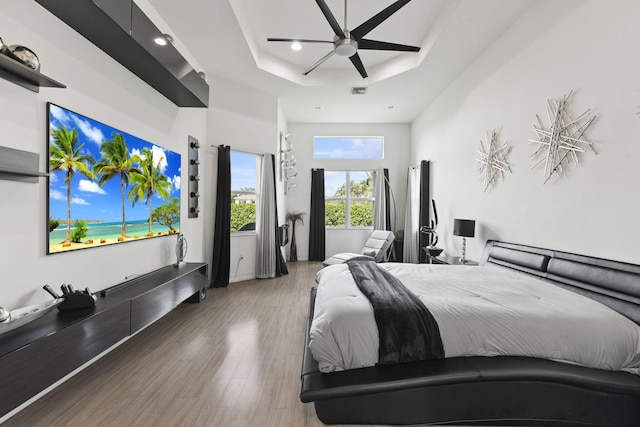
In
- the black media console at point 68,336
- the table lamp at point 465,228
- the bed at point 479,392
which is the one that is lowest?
the bed at point 479,392

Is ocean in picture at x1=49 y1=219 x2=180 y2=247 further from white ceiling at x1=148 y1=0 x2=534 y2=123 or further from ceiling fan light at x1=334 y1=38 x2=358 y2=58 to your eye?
ceiling fan light at x1=334 y1=38 x2=358 y2=58

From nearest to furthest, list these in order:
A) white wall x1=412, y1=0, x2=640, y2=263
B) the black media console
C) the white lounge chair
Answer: the black media console, white wall x1=412, y1=0, x2=640, y2=263, the white lounge chair

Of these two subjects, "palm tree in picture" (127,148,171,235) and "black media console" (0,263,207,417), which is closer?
"black media console" (0,263,207,417)

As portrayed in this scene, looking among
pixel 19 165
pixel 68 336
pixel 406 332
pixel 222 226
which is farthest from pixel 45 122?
pixel 222 226

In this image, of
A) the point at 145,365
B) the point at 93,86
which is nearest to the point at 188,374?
the point at 145,365

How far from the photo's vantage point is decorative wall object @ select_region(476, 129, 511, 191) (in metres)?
3.31

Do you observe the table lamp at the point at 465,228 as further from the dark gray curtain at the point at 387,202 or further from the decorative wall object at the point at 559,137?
the dark gray curtain at the point at 387,202

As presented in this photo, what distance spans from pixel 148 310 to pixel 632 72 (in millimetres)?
3754

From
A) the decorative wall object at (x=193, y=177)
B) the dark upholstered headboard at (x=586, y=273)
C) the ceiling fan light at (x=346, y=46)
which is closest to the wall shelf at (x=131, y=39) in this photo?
the decorative wall object at (x=193, y=177)

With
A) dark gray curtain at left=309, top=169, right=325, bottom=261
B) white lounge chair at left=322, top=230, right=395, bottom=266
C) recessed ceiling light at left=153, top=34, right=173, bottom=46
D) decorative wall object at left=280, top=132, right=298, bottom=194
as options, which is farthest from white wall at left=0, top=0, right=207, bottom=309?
dark gray curtain at left=309, top=169, right=325, bottom=261

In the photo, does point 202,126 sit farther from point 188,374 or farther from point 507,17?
point 507,17

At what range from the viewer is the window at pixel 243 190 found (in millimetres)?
4920

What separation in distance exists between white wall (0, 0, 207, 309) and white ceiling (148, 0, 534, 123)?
108 cm

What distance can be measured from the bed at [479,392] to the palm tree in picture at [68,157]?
1.93 meters
